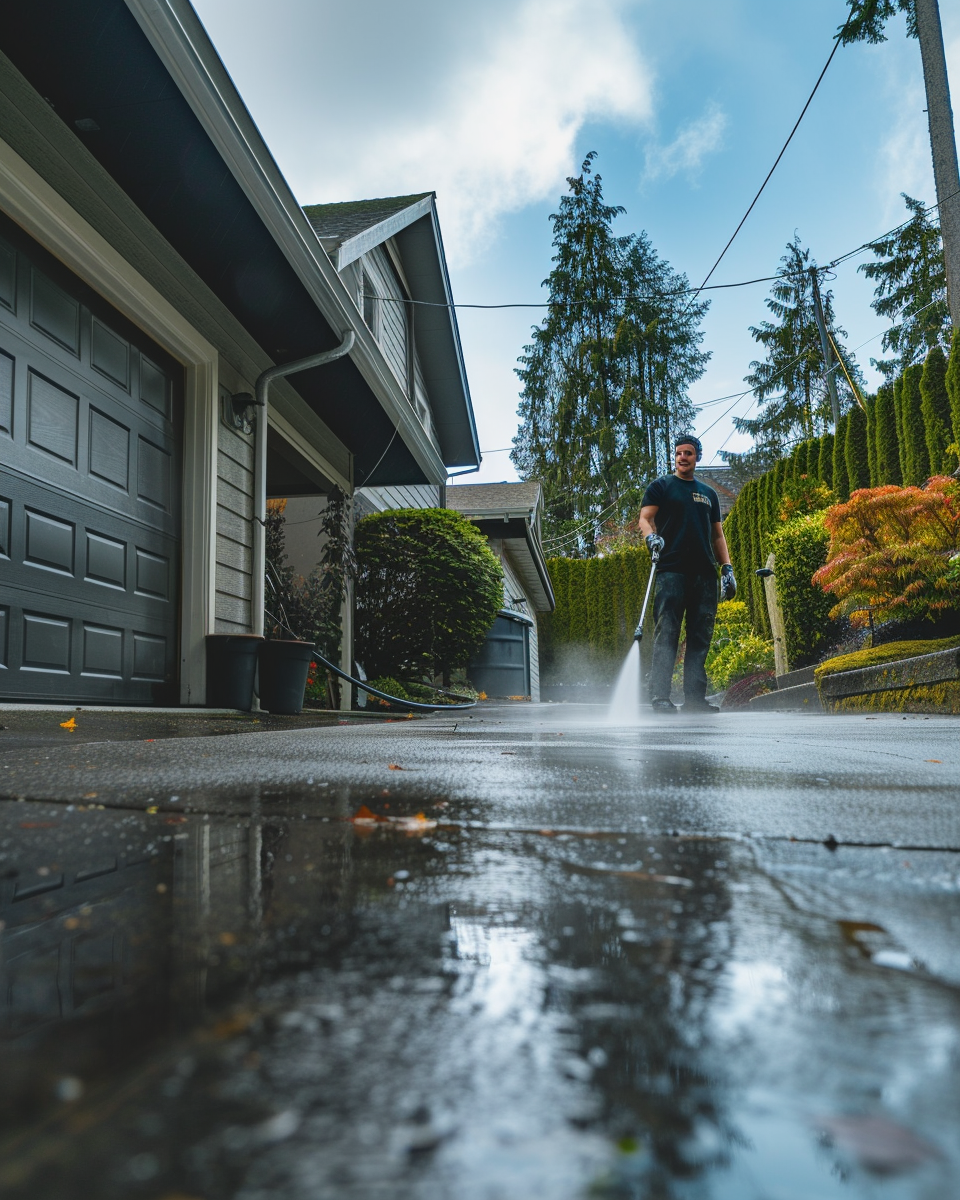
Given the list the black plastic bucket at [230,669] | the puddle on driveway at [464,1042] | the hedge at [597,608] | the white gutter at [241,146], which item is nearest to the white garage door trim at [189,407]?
the black plastic bucket at [230,669]

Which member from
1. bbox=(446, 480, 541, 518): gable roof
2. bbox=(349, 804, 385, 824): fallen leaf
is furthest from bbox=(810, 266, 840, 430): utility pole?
bbox=(349, 804, 385, 824): fallen leaf

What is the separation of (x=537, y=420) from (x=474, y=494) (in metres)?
13.0

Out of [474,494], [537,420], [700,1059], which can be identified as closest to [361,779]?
[700,1059]

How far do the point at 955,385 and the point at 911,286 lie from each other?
20.1 metres

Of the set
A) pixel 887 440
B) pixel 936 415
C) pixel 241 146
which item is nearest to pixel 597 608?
pixel 887 440

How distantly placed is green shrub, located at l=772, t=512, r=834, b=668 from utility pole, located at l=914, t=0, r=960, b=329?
14.7 feet

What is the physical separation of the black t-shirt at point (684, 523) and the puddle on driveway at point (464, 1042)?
569 cm

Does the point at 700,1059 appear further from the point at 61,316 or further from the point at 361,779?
the point at 61,316

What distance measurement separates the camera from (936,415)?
9453 millimetres

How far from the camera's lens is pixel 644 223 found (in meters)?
29.2

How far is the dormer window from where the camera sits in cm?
915

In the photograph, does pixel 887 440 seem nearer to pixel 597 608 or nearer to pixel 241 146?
pixel 241 146

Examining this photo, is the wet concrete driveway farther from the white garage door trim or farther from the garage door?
the white garage door trim

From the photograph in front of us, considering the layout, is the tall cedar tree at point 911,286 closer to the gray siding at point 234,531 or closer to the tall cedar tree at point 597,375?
the tall cedar tree at point 597,375
